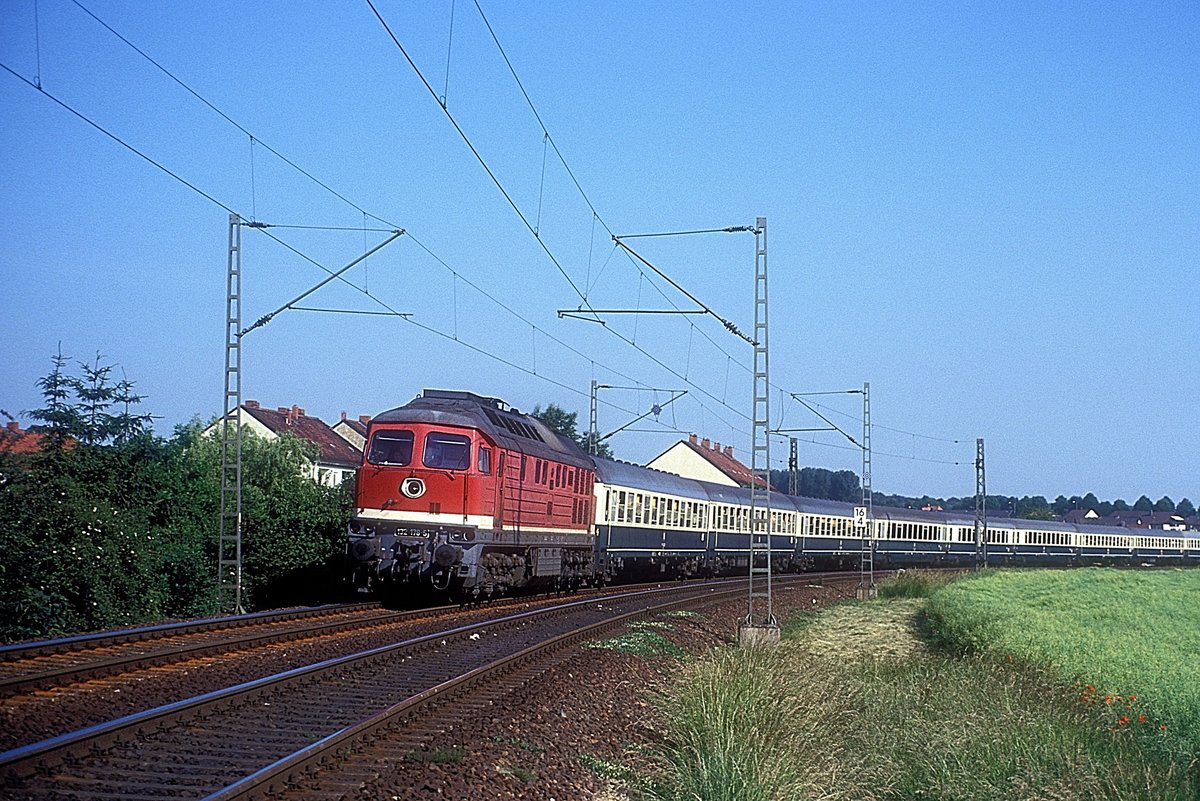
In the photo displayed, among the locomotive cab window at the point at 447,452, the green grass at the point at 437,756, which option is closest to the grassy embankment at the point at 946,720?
the green grass at the point at 437,756

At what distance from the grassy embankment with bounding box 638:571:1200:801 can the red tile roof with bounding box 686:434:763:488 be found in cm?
7324

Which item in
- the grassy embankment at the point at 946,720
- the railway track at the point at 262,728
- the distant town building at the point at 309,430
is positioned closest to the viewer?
the railway track at the point at 262,728

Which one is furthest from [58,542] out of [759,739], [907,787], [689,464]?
[689,464]

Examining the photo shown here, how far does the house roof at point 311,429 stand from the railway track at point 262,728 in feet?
→ 182

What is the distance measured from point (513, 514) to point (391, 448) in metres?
3.23

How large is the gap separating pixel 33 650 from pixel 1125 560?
89598 millimetres

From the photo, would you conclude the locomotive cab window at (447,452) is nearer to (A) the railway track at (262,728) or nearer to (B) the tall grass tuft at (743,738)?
(A) the railway track at (262,728)

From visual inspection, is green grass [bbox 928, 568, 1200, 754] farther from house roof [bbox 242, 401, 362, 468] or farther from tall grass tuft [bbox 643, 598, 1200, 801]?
house roof [bbox 242, 401, 362, 468]

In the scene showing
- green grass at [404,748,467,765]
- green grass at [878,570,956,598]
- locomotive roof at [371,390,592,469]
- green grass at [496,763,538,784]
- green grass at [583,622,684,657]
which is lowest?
green grass at [878,570,956,598]

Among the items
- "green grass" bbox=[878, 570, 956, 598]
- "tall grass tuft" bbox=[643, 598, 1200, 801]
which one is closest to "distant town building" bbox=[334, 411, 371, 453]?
"green grass" bbox=[878, 570, 956, 598]

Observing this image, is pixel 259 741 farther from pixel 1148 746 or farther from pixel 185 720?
pixel 1148 746

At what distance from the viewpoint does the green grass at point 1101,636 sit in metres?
15.5

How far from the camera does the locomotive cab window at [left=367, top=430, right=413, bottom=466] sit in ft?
83.4

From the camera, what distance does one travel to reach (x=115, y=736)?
10.2 metres
